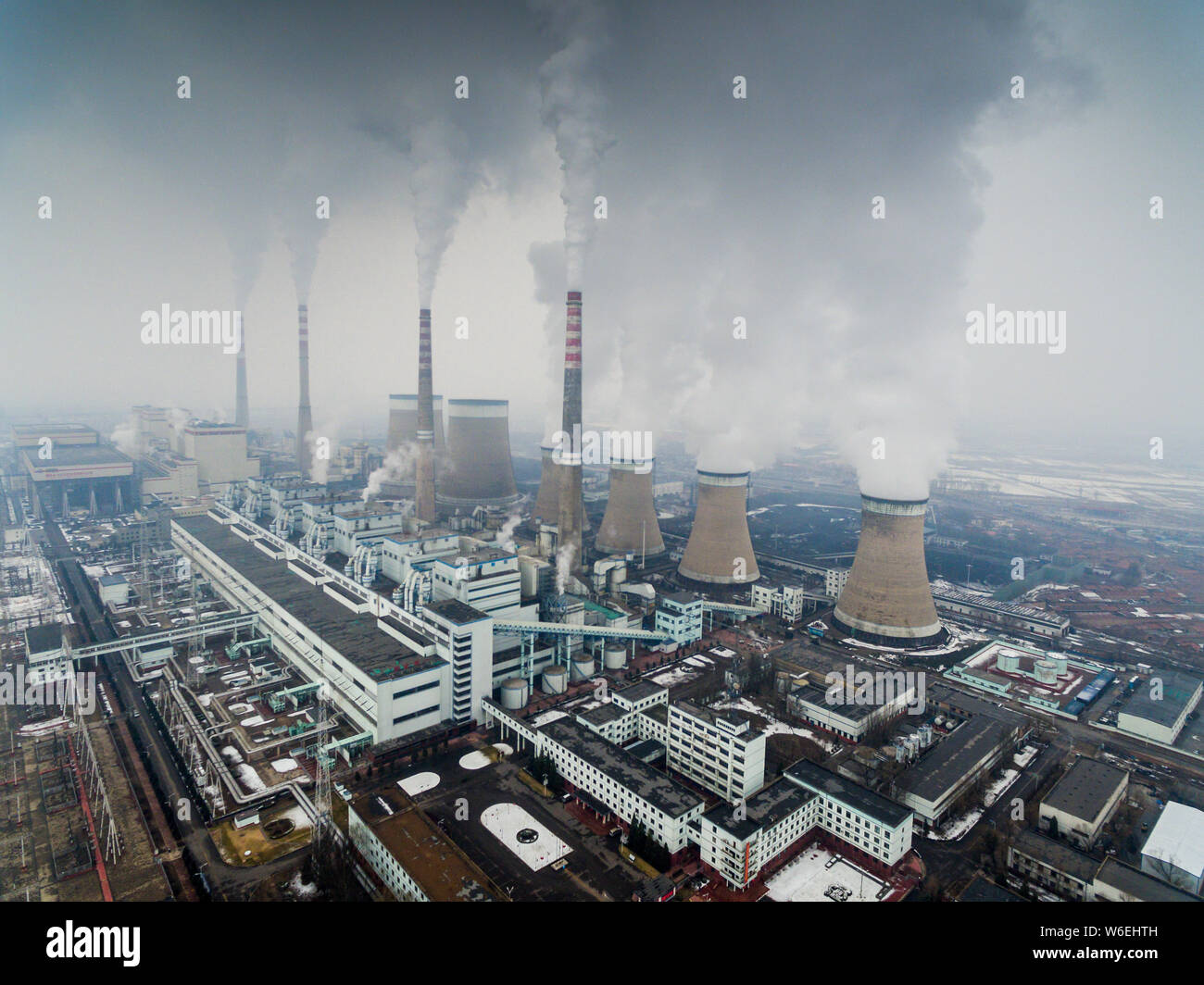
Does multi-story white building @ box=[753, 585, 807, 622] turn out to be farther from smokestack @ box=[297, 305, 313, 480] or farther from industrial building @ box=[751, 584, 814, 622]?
smokestack @ box=[297, 305, 313, 480]

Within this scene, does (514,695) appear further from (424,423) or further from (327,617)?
(424,423)

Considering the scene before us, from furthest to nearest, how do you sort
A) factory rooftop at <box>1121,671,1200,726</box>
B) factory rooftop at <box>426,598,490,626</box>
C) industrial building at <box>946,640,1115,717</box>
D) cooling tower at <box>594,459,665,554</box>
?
cooling tower at <box>594,459,665,554</box>, industrial building at <box>946,640,1115,717</box>, factory rooftop at <box>1121,671,1200,726</box>, factory rooftop at <box>426,598,490,626</box>

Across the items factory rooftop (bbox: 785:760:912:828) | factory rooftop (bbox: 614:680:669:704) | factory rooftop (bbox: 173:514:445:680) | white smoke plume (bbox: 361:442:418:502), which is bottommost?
factory rooftop (bbox: 785:760:912:828)

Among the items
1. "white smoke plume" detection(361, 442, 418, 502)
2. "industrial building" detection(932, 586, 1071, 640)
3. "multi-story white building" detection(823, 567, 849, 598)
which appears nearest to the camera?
"industrial building" detection(932, 586, 1071, 640)

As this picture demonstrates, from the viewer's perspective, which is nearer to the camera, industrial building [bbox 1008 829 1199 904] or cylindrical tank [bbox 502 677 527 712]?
industrial building [bbox 1008 829 1199 904]

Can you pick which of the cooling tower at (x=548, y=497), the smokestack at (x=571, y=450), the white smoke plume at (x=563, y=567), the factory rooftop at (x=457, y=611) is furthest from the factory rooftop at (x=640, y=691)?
the cooling tower at (x=548, y=497)

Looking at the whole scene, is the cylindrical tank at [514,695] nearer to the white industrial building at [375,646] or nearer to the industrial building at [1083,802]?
the white industrial building at [375,646]

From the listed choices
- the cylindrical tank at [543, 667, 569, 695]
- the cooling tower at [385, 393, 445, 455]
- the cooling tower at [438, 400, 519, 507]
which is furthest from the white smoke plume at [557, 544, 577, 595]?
the cooling tower at [385, 393, 445, 455]
